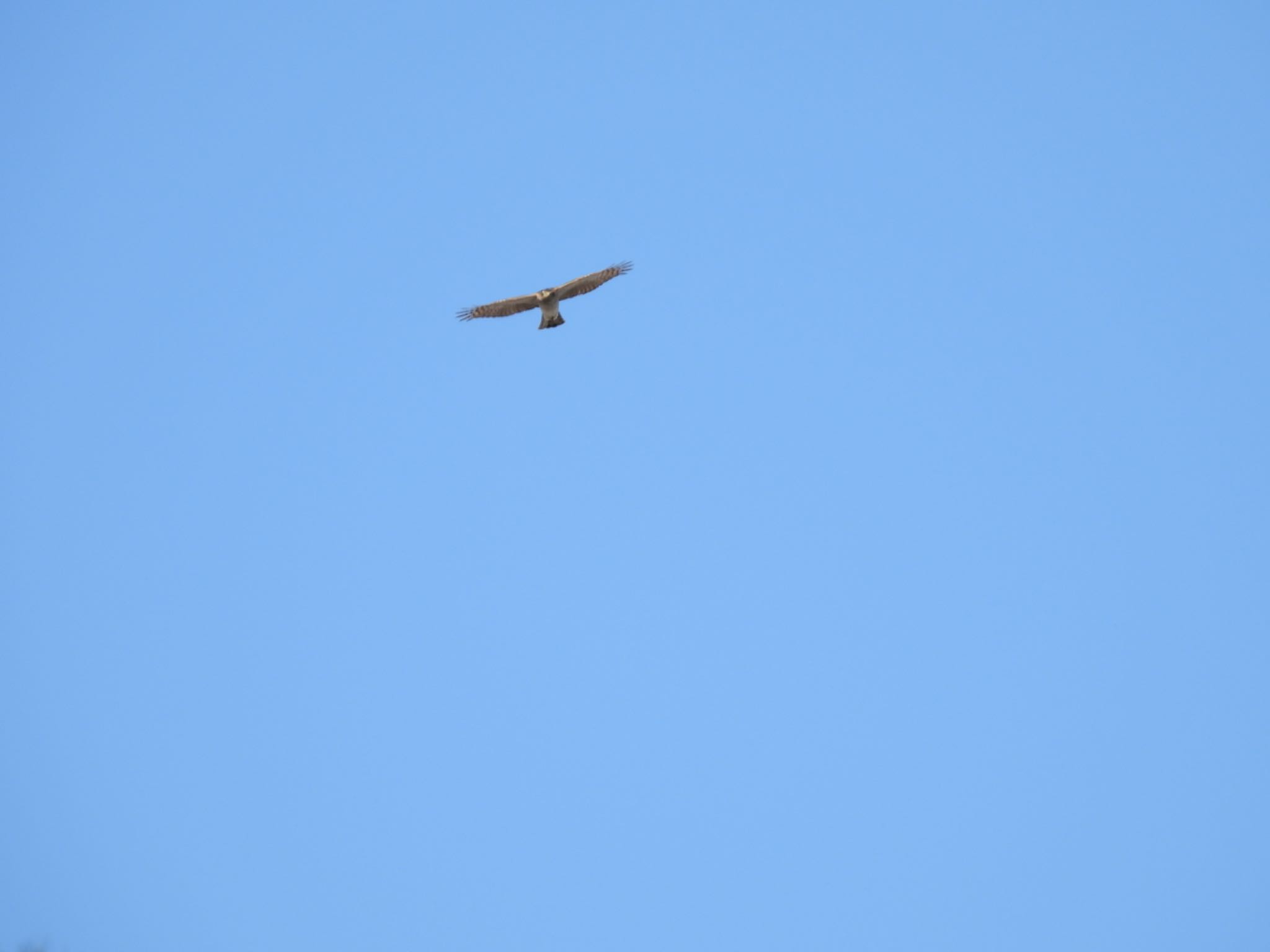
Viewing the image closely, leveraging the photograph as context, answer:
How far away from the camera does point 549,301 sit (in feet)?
155

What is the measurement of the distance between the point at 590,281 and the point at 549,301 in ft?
4.41

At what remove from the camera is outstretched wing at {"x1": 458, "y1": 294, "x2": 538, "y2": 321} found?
4794cm

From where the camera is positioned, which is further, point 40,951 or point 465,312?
point 40,951

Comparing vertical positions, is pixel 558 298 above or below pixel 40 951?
above

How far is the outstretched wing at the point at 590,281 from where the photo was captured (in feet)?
153

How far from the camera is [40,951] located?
9338cm

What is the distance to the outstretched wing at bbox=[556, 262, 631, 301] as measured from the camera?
46.6 metres

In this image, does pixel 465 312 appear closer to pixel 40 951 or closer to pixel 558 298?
pixel 558 298

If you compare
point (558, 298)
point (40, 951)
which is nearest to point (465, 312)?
point (558, 298)

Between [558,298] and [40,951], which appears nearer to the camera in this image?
[558,298]

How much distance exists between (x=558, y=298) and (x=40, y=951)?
65079 millimetres

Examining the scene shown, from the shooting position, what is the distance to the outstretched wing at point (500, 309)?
157 ft

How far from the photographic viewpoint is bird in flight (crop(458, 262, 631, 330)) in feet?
153

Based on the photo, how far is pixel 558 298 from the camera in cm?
4738
